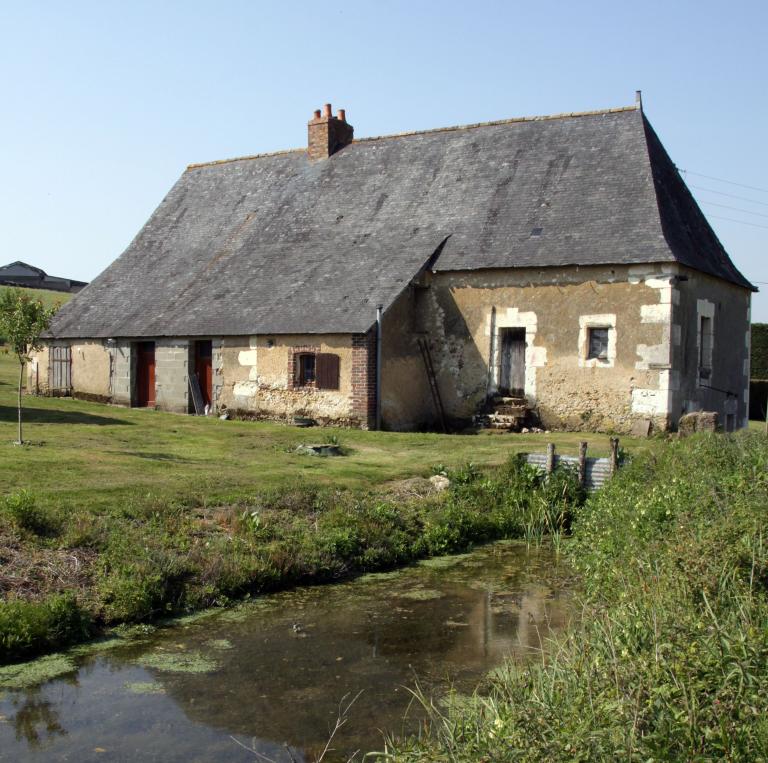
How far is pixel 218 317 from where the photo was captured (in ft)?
73.2

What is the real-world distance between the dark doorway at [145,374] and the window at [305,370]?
4770mm

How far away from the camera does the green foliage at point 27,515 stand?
988 centimetres

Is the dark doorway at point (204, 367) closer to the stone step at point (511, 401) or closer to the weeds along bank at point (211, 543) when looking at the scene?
the stone step at point (511, 401)

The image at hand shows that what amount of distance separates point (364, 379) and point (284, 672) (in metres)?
12.3

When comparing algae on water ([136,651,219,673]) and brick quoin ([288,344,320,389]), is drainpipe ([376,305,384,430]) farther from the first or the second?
algae on water ([136,651,219,673])

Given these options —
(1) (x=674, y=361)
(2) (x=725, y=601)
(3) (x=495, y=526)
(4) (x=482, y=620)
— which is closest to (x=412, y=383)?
(1) (x=674, y=361)

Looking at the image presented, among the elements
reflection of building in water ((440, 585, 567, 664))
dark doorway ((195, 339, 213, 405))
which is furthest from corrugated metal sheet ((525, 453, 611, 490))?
dark doorway ((195, 339, 213, 405))

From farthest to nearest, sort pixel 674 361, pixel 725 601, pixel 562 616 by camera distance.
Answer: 1. pixel 674 361
2. pixel 562 616
3. pixel 725 601

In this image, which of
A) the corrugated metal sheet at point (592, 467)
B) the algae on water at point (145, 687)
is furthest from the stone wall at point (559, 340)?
the algae on water at point (145, 687)

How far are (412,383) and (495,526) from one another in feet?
26.5

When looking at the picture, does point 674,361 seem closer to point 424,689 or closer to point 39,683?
point 424,689

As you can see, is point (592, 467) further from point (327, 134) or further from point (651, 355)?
point (327, 134)

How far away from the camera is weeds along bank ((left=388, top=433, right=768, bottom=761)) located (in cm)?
450

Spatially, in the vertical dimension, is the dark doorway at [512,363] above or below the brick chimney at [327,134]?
below
